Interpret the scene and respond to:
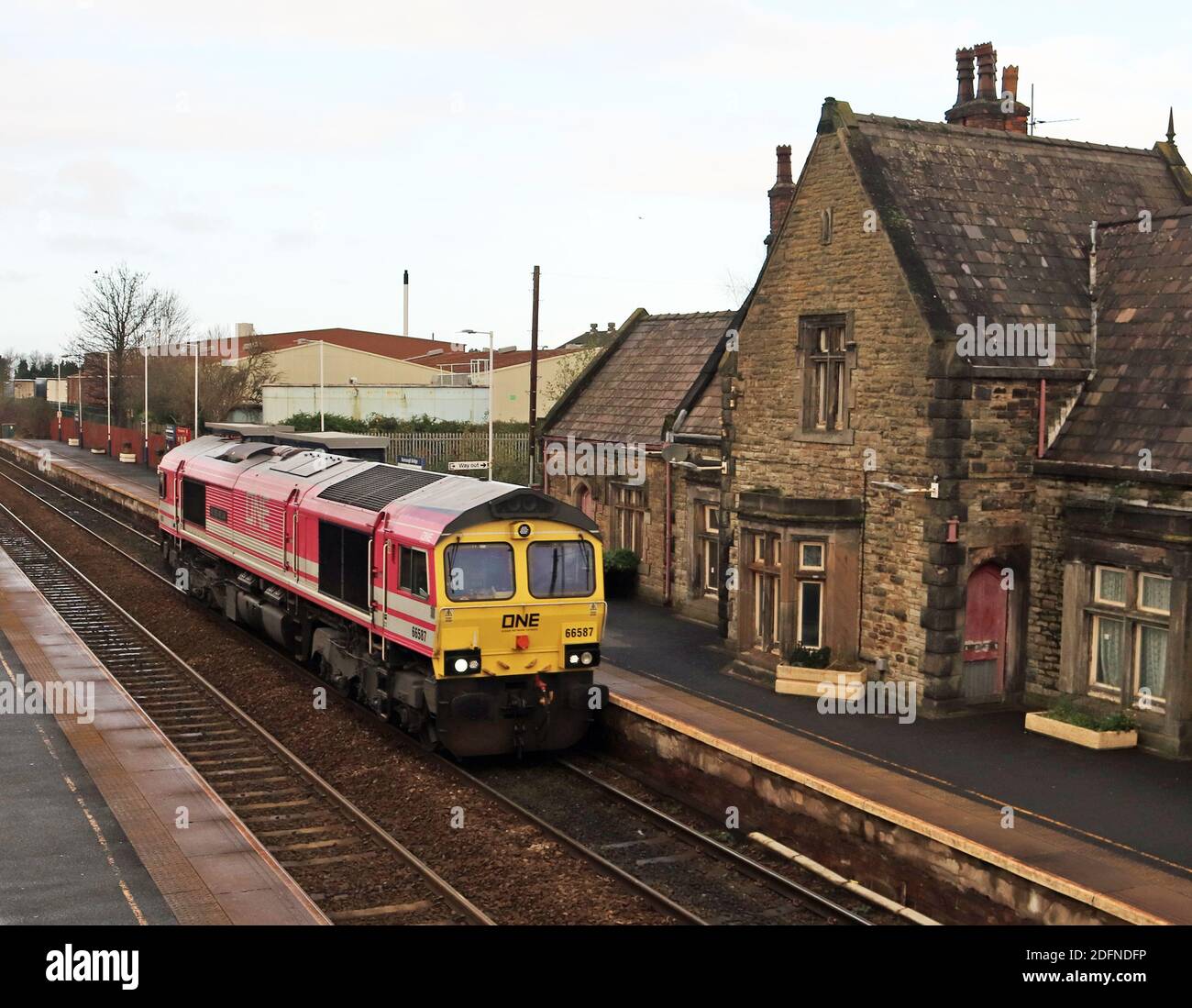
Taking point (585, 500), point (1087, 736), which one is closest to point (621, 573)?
point (585, 500)

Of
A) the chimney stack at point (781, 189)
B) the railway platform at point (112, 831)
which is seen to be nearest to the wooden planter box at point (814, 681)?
the railway platform at point (112, 831)

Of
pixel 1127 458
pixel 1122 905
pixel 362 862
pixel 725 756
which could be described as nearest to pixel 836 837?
pixel 725 756

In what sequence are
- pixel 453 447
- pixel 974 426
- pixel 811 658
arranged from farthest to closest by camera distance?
pixel 453 447 → pixel 811 658 → pixel 974 426

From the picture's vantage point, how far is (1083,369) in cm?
1894

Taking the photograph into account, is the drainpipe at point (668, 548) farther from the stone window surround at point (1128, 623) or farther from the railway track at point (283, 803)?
the stone window surround at point (1128, 623)

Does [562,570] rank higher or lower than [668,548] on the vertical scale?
higher


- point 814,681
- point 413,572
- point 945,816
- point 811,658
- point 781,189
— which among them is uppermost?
point 781,189

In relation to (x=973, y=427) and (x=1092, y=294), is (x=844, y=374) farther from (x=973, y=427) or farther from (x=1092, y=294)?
(x=1092, y=294)

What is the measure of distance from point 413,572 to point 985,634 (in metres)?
8.16

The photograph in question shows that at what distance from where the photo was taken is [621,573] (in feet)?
92.6

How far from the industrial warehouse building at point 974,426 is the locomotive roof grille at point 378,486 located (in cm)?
516

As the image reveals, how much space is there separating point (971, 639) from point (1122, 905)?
8.30 metres

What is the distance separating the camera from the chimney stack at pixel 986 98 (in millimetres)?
22641

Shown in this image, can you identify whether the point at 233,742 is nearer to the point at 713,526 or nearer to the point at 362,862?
the point at 362,862
